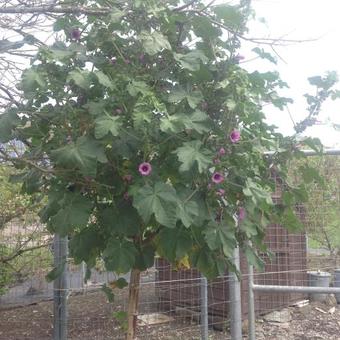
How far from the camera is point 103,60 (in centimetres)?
217

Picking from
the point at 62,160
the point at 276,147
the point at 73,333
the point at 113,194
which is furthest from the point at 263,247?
the point at 73,333

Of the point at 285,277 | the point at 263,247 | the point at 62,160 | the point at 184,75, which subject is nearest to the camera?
the point at 62,160

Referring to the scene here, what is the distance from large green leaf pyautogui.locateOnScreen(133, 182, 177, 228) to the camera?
70.7 inches

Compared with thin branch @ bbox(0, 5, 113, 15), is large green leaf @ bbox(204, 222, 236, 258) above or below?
below

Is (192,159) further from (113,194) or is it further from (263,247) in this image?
(263,247)

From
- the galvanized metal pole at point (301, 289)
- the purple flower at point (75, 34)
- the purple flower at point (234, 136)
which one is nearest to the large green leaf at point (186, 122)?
the purple flower at point (234, 136)

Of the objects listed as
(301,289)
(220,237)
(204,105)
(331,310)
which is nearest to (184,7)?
(204,105)

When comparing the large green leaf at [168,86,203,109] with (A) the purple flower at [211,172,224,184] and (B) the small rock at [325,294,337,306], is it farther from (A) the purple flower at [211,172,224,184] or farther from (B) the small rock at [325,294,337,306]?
(B) the small rock at [325,294,337,306]

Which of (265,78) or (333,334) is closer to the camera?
(265,78)

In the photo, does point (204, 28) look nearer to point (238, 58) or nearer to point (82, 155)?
point (238, 58)

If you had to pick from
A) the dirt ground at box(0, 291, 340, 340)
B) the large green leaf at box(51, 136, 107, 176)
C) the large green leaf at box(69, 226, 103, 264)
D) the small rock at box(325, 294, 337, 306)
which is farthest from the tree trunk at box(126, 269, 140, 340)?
the small rock at box(325, 294, 337, 306)

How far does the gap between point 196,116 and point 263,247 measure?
2.90 feet

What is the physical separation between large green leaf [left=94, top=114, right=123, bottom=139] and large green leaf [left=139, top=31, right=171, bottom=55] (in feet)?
0.98

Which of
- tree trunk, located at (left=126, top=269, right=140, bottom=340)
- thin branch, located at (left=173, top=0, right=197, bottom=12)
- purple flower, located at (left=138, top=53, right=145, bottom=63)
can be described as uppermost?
thin branch, located at (left=173, top=0, right=197, bottom=12)
